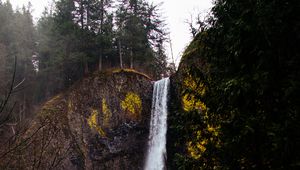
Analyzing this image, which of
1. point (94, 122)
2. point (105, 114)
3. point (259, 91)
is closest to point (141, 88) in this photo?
point (105, 114)

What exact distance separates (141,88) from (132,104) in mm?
1546

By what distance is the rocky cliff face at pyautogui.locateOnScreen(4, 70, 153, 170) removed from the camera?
20906mm

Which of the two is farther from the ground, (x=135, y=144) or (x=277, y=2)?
(x=277, y=2)

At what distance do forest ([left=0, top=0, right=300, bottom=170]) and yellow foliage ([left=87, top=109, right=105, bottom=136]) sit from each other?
0.25 ft

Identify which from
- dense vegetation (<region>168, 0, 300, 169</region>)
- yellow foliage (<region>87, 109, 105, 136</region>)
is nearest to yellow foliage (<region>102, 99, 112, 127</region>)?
yellow foliage (<region>87, 109, 105, 136</region>)

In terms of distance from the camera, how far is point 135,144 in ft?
71.8

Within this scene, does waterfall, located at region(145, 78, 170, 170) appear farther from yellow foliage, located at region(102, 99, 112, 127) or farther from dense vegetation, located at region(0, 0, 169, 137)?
dense vegetation, located at region(0, 0, 169, 137)

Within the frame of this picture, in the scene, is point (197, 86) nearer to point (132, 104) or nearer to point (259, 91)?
point (259, 91)

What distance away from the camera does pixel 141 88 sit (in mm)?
23266

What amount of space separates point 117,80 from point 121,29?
19.2ft

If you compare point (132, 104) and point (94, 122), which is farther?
point (132, 104)

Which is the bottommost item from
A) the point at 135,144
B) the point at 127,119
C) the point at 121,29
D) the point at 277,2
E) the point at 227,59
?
the point at 135,144

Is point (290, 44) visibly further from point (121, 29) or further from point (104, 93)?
point (121, 29)

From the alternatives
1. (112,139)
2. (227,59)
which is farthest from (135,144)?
(227,59)
